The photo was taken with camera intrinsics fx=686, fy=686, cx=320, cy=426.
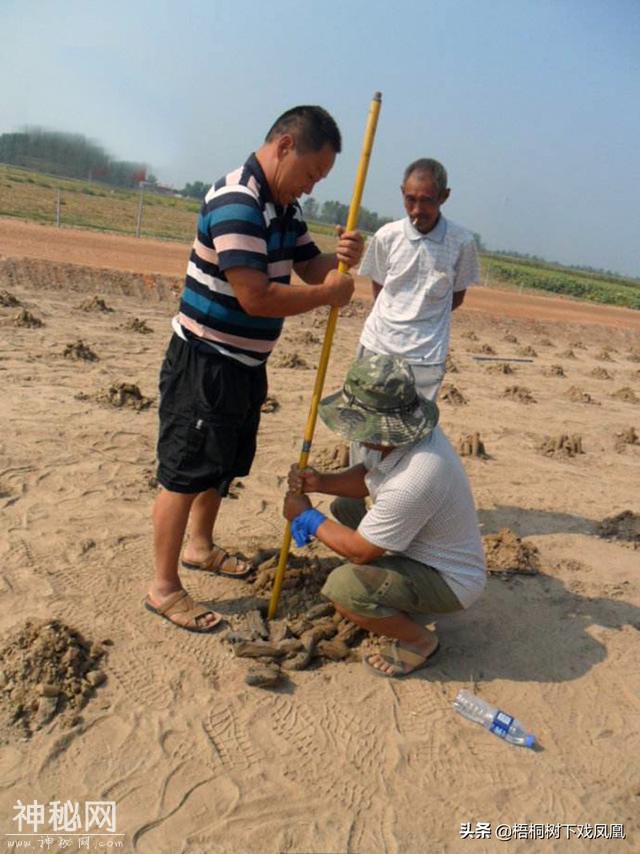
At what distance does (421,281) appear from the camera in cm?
370

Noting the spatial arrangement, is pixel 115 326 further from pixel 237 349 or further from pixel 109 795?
pixel 109 795

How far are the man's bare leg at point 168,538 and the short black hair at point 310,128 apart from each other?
1.46 m

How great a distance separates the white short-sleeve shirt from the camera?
2.58 metres

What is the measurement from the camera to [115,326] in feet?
30.2

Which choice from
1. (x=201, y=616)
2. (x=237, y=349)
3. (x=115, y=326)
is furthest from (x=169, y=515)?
(x=115, y=326)

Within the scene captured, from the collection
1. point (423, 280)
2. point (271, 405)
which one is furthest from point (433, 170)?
point (271, 405)

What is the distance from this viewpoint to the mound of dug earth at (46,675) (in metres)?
2.45

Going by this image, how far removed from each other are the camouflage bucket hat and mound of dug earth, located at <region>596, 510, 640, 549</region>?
Result: 2.52m

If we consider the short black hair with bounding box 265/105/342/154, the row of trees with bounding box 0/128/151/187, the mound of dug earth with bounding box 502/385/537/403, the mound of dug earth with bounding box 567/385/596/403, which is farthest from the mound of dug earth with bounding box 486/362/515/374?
the row of trees with bounding box 0/128/151/187

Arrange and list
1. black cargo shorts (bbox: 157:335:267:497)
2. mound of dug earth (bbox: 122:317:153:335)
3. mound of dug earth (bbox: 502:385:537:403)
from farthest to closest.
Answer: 1. mound of dug earth (bbox: 122:317:153:335)
2. mound of dug earth (bbox: 502:385:537:403)
3. black cargo shorts (bbox: 157:335:267:497)

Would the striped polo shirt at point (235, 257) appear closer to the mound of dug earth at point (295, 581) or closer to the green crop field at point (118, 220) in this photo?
the mound of dug earth at point (295, 581)

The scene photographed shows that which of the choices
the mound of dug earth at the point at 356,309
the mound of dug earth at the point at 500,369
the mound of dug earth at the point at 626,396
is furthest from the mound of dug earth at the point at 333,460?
the mound of dug earth at the point at 356,309

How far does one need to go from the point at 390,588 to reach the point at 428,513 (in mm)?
371

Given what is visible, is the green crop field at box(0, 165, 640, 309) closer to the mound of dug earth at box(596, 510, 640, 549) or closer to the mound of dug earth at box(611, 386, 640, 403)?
the mound of dug earth at box(611, 386, 640, 403)
